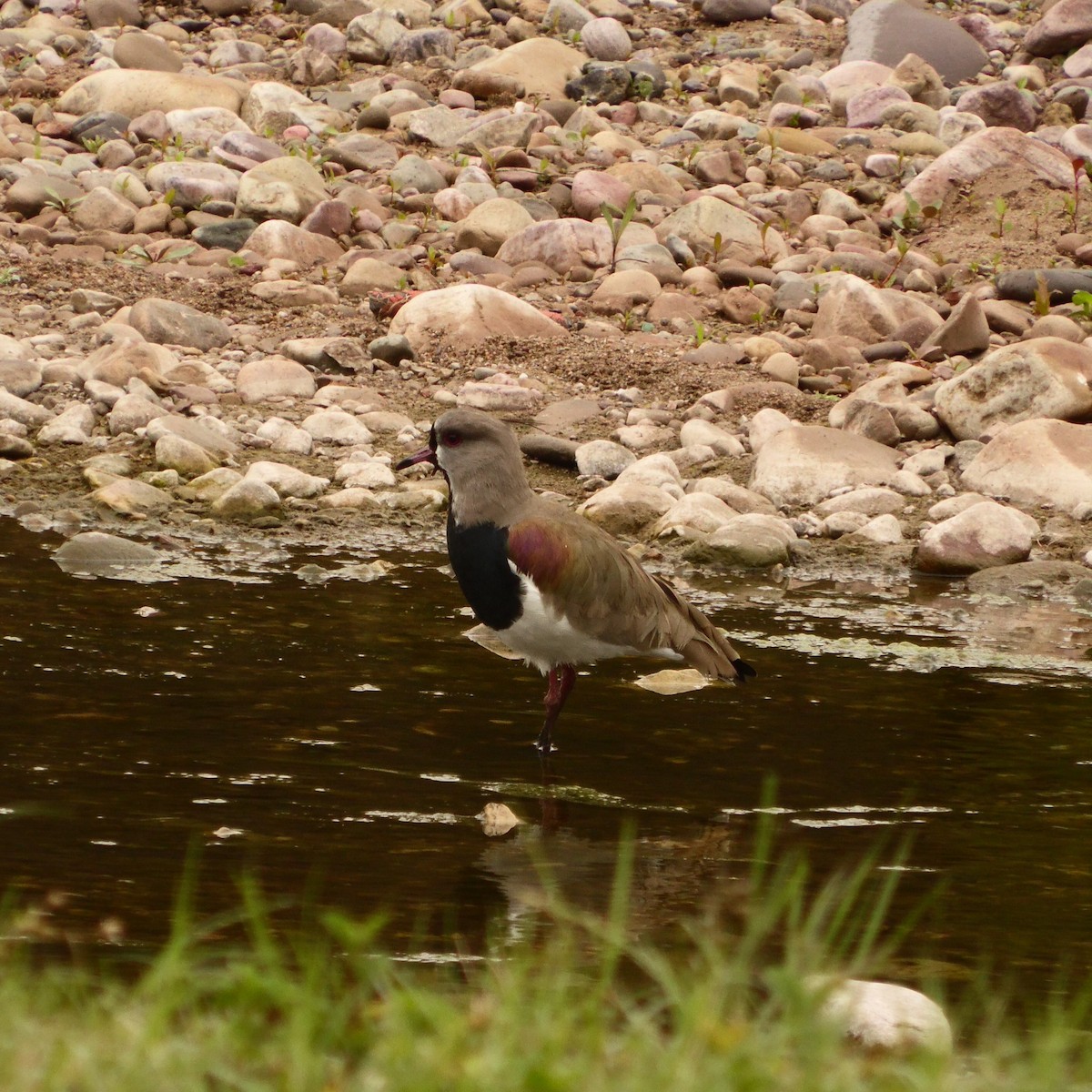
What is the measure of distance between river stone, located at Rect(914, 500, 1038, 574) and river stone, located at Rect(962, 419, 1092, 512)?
2.17 ft

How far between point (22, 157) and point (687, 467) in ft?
25.4

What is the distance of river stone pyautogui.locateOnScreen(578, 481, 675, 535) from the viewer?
1002 centimetres

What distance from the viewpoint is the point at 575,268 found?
551 inches

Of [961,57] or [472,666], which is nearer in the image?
[472,666]

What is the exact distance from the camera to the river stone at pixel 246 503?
32.2 feet

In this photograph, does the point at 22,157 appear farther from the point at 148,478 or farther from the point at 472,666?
the point at 472,666

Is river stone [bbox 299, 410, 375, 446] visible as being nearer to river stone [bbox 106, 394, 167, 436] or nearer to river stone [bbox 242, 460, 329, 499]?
river stone [bbox 242, 460, 329, 499]

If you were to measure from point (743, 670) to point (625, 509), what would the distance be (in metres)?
3.11

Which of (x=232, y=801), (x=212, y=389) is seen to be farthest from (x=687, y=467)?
(x=232, y=801)

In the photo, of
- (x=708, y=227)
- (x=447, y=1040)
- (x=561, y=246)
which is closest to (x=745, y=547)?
(x=561, y=246)

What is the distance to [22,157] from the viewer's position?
608 inches

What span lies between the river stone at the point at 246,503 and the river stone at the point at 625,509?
5.90 ft

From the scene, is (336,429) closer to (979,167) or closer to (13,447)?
(13,447)

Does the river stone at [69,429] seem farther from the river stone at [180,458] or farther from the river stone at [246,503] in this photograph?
the river stone at [246,503]
